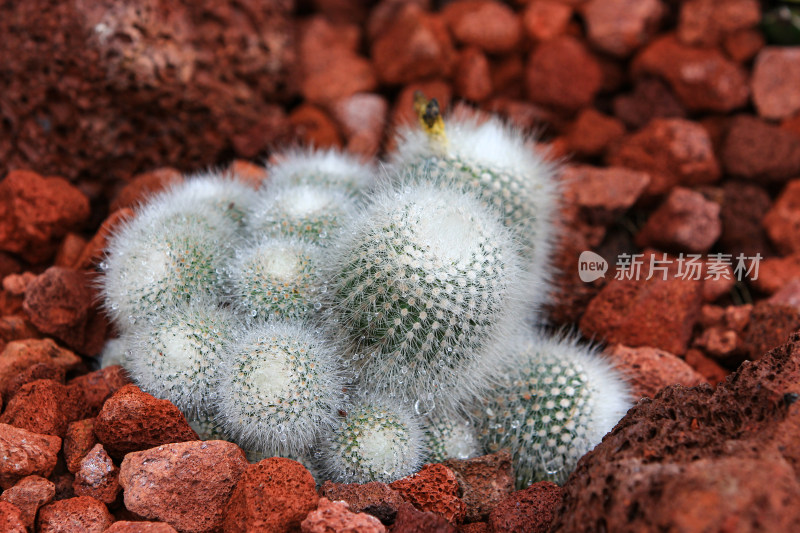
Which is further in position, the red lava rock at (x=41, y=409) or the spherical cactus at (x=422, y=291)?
the red lava rock at (x=41, y=409)

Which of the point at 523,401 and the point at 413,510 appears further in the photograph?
the point at 523,401

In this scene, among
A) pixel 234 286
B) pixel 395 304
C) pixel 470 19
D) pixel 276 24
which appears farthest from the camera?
pixel 470 19

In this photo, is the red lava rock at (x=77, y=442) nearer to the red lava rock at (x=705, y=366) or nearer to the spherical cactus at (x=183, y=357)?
the spherical cactus at (x=183, y=357)

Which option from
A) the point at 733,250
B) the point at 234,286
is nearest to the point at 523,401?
the point at 234,286

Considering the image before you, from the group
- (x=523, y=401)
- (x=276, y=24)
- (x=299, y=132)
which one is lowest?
(x=523, y=401)

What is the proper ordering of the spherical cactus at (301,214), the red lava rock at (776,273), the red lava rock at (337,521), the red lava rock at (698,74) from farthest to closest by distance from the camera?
1. the red lava rock at (698,74)
2. the red lava rock at (776,273)
3. the spherical cactus at (301,214)
4. the red lava rock at (337,521)

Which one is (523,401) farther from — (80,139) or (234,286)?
(80,139)

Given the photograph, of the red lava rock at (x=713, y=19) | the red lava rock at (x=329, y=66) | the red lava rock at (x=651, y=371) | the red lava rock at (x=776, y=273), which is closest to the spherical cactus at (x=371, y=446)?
the red lava rock at (x=651, y=371)
